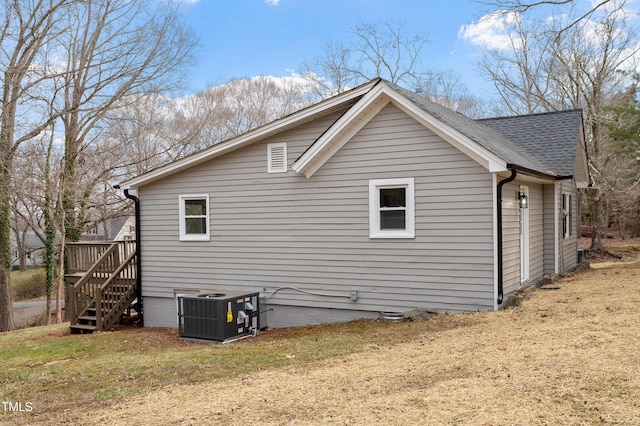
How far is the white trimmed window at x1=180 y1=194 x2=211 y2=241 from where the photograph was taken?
11.6 metres

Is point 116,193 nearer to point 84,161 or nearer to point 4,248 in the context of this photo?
point 84,161

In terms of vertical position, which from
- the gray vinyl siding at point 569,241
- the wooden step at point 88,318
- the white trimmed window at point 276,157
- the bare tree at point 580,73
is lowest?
the wooden step at point 88,318

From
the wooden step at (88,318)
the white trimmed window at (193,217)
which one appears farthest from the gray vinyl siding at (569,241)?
the wooden step at (88,318)

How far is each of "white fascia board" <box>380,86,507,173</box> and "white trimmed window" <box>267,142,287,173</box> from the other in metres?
2.68

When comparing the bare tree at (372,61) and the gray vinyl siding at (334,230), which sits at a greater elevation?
the bare tree at (372,61)

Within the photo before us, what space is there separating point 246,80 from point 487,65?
14.7 metres

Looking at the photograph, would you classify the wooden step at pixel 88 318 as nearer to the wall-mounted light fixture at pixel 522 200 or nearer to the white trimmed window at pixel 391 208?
the white trimmed window at pixel 391 208

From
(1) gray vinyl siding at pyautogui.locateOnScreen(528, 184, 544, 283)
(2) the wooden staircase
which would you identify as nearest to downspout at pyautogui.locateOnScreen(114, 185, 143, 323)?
(2) the wooden staircase

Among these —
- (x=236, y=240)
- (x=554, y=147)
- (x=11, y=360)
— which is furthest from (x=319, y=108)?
(x=11, y=360)

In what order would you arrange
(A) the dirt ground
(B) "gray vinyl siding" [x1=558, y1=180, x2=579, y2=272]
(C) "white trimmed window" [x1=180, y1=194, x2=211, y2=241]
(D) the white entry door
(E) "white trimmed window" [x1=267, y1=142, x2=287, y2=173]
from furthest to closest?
(B) "gray vinyl siding" [x1=558, y1=180, x2=579, y2=272]
(C) "white trimmed window" [x1=180, y1=194, x2=211, y2=241]
(E) "white trimmed window" [x1=267, y1=142, x2=287, y2=173]
(D) the white entry door
(A) the dirt ground

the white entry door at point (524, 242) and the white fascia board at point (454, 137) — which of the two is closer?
the white fascia board at point (454, 137)

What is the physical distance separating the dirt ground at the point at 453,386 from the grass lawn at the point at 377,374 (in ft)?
0.05

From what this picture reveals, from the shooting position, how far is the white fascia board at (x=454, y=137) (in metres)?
8.11

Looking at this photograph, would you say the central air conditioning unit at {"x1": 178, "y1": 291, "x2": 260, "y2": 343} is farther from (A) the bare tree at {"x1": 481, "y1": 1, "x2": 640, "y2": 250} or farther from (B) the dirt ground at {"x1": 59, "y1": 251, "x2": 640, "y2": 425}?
(A) the bare tree at {"x1": 481, "y1": 1, "x2": 640, "y2": 250}
